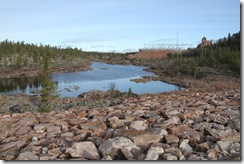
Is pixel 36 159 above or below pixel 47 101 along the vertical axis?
above

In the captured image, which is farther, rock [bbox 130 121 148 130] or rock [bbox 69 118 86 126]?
rock [bbox 69 118 86 126]

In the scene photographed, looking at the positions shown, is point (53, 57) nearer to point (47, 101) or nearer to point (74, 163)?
point (47, 101)

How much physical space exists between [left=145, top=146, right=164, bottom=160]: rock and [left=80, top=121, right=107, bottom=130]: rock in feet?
4.90

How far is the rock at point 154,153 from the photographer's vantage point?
11.9 feet

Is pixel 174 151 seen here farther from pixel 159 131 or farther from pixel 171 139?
pixel 159 131

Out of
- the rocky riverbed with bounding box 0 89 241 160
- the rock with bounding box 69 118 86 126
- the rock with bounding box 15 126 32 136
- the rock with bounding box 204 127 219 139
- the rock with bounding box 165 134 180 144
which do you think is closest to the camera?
the rocky riverbed with bounding box 0 89 241 160

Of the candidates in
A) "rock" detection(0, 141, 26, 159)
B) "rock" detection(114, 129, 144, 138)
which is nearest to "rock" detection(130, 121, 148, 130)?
"rock" detection(114, 129, 144, 138)

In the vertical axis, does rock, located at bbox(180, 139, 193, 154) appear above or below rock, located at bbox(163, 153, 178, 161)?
below

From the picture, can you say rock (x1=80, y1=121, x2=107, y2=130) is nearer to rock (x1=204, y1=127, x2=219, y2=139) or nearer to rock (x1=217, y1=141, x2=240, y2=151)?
rock (x1=204, y1=127, x2=219, y2=139)

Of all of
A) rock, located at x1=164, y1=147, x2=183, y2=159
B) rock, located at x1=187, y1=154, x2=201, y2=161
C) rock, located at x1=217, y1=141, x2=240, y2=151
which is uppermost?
rock, located at x1=217, y1=141, x2=240, y2=151

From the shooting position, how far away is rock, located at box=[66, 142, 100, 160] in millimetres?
3847

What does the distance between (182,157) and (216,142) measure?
822mm

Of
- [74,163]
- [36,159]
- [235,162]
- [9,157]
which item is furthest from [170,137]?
[9,157]

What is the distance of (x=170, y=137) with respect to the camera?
4.36 meters
